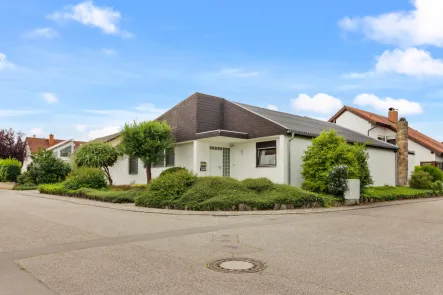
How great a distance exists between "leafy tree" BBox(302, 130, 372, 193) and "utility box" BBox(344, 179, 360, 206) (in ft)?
2.25

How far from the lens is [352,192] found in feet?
53.1

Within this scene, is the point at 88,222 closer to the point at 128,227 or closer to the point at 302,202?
the point at 128,227

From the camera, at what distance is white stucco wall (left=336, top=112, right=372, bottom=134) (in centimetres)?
3534

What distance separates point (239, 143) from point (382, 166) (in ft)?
35.4

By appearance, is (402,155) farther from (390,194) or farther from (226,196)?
(226,196)

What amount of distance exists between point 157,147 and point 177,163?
2785 millimetres

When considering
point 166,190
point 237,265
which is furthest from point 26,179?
point 237,265

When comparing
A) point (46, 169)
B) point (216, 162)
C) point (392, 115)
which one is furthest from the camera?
point (392, 115)

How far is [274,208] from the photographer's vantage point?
536 inches

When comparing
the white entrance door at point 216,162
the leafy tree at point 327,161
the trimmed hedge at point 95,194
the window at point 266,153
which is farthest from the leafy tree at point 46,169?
the leafy tree at point 327,161

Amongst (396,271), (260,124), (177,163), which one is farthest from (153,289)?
(177,163)

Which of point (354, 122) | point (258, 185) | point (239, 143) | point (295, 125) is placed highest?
point (354, 122)

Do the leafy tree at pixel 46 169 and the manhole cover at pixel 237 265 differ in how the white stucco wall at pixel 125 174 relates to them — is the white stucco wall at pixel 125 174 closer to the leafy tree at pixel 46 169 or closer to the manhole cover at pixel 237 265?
the leafy tree at pixel 46 169

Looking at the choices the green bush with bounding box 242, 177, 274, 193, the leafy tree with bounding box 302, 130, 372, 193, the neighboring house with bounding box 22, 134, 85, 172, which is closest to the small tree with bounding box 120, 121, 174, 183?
the green bush with bounding box 242, 177, 274, 193
